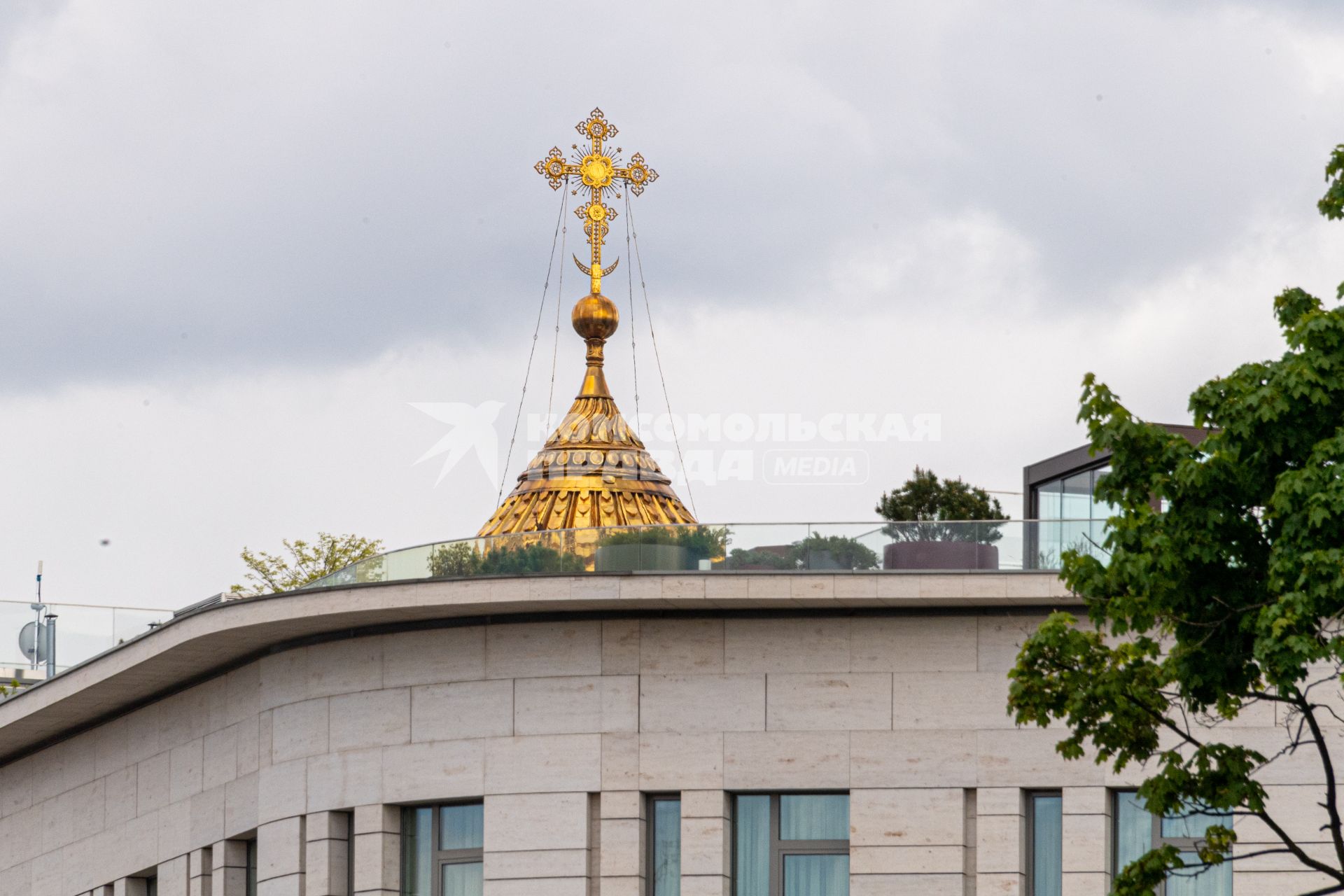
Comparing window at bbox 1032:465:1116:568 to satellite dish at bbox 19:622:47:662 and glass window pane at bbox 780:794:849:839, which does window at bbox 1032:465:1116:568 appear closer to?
glass window pane at bbox 780:794:849:839

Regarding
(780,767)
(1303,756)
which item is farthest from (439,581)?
(1303,756)

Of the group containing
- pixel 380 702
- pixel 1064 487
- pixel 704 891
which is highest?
pixel 1064 487

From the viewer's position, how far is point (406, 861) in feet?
133

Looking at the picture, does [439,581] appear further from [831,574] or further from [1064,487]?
[1064,487]

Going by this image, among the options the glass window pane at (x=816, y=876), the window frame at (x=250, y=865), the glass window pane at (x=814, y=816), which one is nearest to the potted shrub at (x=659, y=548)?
the glass window pane at (x=814, y=816)

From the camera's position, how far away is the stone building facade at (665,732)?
124ft

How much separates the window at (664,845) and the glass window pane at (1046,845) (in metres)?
4.97

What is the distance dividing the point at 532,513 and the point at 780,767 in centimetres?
3277

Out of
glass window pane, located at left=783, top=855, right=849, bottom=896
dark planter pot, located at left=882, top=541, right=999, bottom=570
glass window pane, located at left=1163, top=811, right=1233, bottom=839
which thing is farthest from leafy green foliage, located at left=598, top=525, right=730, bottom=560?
glass window pane, located at left=1163, top=811, right=1233, bottom=839

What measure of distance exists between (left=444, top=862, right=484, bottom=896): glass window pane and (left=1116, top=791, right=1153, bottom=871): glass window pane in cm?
908

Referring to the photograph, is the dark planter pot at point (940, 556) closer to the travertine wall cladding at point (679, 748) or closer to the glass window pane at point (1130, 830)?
the travertine wall cladding at point (679, 748)

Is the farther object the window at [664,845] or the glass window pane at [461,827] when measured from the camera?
the glass window pane at [461,827]

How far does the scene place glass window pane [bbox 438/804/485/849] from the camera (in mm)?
39844

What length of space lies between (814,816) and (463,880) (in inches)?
207
